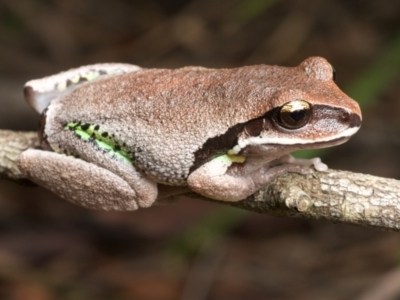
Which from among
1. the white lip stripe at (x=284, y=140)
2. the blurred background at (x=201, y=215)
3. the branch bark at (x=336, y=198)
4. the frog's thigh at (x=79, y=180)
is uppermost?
the blurred background at (x=201, y=215)

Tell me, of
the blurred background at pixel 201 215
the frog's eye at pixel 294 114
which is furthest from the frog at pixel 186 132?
the blurred background at pixel 201 215

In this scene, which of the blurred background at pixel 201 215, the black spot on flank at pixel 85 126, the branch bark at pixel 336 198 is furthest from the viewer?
the blurred background at pixel 201 215

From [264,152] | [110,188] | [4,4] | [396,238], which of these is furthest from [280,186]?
[4,4]

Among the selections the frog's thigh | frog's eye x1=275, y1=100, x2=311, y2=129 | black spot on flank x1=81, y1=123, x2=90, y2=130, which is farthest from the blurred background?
frog's eye x1=275, y1=100, x2=311, y2=129

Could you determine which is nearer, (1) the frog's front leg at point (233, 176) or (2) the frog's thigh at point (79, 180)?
(1) the frog's front leg at point (233, 176)

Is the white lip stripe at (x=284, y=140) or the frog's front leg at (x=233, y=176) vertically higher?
the white lip stripe at (x=284, y=140)

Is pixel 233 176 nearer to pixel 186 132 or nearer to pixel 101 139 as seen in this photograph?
pixel 186 132

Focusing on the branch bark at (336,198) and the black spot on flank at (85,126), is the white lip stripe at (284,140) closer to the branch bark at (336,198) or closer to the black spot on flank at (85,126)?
the branch bark at (336,198)

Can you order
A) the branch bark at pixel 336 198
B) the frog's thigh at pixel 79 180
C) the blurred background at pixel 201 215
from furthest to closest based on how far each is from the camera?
1. the blurred background at pixel 201 215
2. the frog's thigh at pixel 79 180
3. the branch bark at pixel 336 198
